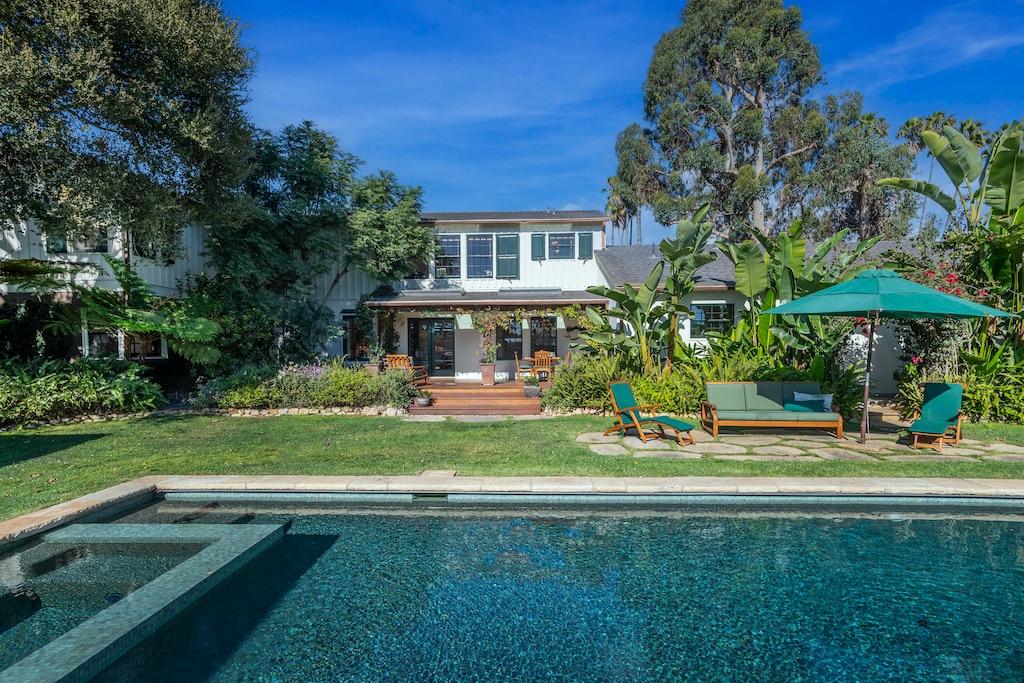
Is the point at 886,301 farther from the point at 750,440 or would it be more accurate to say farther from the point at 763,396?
the point at 750,440

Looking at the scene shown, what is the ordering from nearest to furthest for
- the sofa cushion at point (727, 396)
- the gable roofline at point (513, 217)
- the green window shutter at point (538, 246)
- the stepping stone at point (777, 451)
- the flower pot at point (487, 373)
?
the stepping stone at point (777, 451)
the sofa cushion at point (727, 396)
the flower pot at point (487, 373)
the gable roofline at point (513, 217)
the green window shutter at point (538, 246)

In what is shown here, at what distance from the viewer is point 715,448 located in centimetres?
855

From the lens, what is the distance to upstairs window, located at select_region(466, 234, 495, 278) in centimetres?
1852

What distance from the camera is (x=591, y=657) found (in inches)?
137

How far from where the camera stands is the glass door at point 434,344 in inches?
727

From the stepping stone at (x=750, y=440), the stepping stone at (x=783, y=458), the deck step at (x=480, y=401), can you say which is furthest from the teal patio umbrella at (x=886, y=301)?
the deck step at (x=480, y=401)

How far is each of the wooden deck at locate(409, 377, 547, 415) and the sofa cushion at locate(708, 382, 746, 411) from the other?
4515 millimetres

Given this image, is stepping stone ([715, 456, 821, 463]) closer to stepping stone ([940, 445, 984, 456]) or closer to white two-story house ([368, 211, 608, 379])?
stepping stone ([940, 445, 984, 456])

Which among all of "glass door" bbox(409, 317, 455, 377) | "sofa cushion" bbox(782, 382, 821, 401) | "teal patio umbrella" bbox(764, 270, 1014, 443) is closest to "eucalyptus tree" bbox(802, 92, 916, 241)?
"glass door" bbox(409, 317, 455, 377)

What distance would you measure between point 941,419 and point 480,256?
13.6m

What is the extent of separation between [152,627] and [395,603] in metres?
1.65

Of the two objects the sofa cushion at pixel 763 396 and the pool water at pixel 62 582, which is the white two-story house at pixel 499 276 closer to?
the sofa cushion at pixel 763 396

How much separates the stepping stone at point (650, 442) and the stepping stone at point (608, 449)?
22 centimetres

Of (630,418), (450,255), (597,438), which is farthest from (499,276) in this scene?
(597,438)
